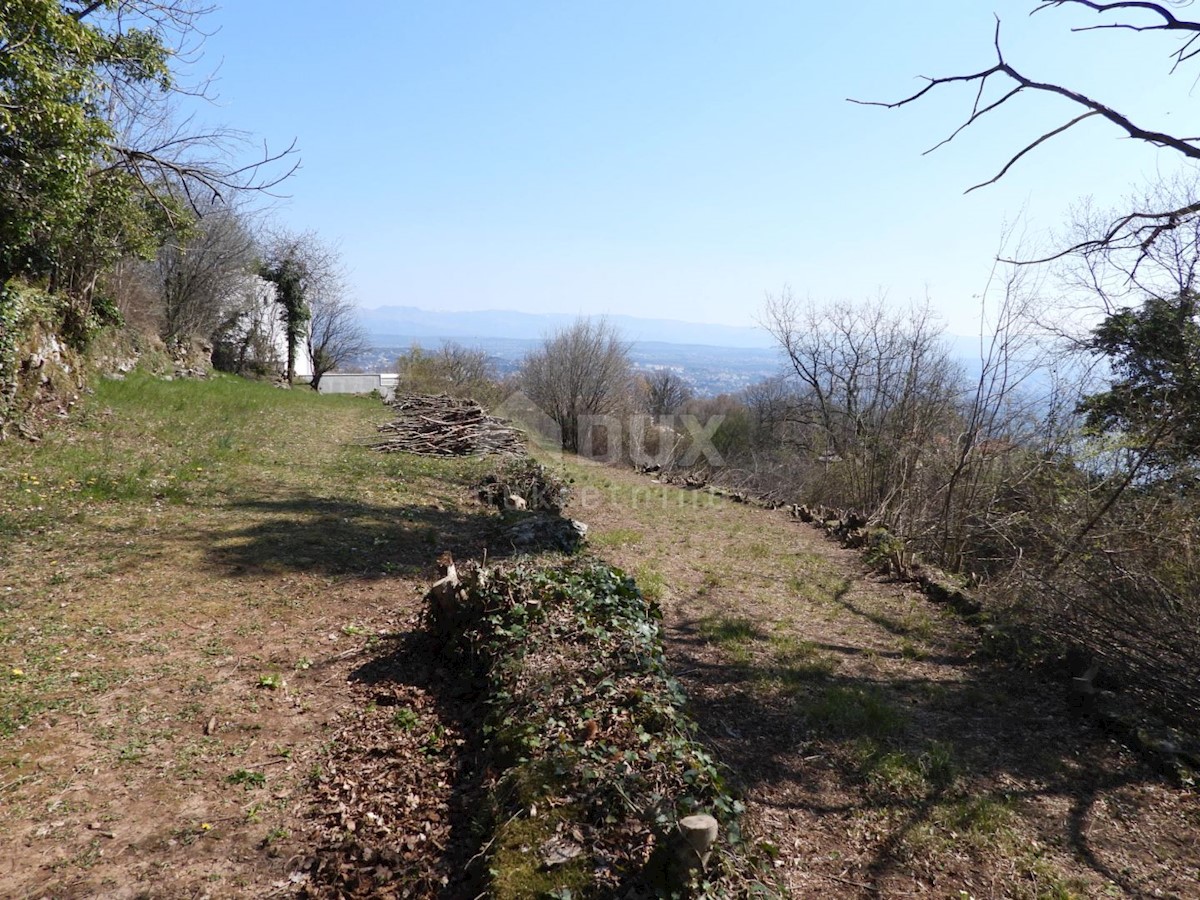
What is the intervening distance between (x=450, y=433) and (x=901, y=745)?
10883 mm

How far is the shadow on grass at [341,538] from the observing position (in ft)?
19.0

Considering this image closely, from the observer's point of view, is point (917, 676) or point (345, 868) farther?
point (917, 676)

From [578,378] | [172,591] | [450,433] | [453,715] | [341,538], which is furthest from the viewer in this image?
[578,378]

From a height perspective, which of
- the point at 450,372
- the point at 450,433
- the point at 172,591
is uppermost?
the point at 450,372

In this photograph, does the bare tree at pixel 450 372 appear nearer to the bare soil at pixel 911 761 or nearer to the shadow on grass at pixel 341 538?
the shadow on grass at pixel 341 538

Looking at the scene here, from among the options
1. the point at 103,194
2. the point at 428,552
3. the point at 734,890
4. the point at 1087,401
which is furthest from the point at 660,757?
the point at 103,194

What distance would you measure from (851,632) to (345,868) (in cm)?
510

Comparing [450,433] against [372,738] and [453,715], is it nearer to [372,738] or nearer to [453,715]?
[453,715]

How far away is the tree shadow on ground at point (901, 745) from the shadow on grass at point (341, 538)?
2.62m

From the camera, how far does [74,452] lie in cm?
761

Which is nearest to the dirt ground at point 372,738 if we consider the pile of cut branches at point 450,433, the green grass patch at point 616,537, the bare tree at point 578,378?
the green grass patch at point 616,537

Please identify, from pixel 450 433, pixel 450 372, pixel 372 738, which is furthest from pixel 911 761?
pixel 450 372

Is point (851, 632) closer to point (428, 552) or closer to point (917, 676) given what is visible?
point (917, 676)

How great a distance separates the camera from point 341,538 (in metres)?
6.67
